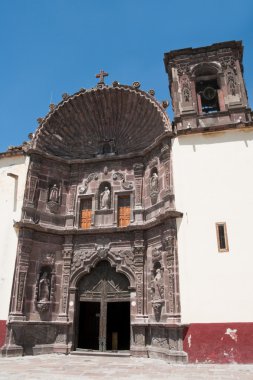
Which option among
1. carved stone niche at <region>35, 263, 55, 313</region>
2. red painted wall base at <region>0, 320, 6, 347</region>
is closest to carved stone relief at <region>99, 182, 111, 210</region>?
carved stone niche at <region>35, 263, 55, 313</region>

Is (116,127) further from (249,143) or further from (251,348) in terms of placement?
(251,348)

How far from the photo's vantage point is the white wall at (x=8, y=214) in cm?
1205

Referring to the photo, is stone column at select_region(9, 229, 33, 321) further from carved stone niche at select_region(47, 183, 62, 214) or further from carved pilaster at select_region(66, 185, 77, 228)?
carved pilaster at select_region(66, 185, 77, 228)

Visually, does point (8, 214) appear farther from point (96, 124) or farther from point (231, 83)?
point (231, 83)

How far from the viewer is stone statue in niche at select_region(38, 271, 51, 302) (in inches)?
497

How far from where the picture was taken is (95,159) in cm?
1518

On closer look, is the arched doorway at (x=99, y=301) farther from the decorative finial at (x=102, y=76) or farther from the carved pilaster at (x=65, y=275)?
the decorative finial at (x=102, y=76)

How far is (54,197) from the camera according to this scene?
47.3ft

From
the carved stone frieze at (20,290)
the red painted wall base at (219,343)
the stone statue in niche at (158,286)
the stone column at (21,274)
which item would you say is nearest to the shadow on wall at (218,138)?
the stone statue in niche at (158,286)

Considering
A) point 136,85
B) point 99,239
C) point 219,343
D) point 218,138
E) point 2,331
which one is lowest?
point 219,343

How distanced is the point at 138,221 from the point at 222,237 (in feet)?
12.7

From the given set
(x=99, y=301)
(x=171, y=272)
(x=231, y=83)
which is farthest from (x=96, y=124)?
(x=171, y=272)

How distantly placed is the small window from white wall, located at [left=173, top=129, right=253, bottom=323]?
0.40ft

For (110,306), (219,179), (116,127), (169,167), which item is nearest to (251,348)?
(219,179)
